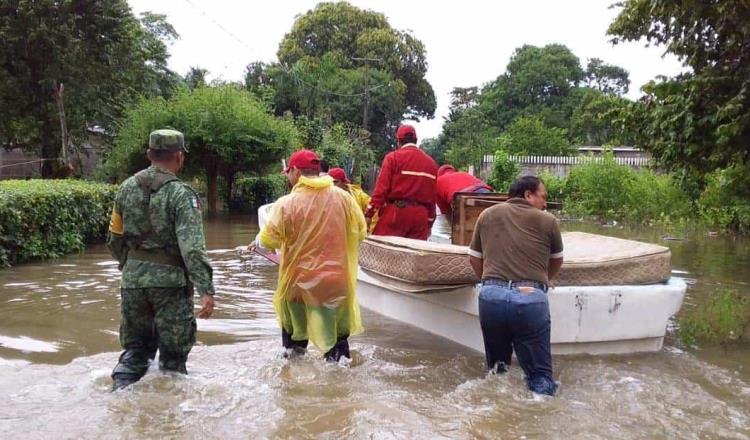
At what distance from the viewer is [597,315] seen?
5617 millimetres

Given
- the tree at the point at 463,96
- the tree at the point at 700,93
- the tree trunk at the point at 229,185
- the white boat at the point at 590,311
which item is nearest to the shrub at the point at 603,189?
the tree trunk at the point at 229,185

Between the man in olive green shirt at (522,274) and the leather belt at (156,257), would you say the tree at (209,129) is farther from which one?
the man in olive green shirt at (522,274)

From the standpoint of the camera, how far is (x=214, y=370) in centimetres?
542

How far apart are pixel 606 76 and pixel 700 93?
200 feet

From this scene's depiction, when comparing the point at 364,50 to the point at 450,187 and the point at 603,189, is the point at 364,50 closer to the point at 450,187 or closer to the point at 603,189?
the point at 603,189

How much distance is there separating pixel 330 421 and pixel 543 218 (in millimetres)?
1905

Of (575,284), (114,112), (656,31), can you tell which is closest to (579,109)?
(114,112)

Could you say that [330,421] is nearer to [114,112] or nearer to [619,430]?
[619,430]

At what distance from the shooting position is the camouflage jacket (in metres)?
4.30

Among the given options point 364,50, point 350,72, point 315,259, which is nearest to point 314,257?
point 315,259

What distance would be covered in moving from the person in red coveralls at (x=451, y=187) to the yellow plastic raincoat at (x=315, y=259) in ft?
8.30

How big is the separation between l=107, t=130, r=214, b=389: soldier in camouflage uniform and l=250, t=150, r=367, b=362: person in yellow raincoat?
98 cm

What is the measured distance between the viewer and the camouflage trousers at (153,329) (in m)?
4.38

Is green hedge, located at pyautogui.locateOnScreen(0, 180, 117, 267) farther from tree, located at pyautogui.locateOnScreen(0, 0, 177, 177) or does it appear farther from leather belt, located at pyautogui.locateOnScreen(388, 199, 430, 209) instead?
tree, located at pyautogui.locateOnScreen(0, 0, 177, 177)
